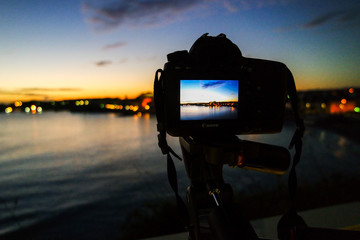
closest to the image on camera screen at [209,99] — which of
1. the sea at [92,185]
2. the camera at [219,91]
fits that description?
the camera at [219,91]

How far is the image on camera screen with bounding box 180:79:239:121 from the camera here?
87 cm

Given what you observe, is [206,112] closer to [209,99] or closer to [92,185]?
[209,99]

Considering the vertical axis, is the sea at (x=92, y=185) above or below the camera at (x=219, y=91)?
below

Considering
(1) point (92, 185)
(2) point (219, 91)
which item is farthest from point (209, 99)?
(1) point (92, 185)

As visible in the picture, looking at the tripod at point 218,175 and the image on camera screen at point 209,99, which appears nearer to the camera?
the tripod at point 218,175

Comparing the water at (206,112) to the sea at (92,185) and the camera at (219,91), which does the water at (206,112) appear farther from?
the sea at (92,185)

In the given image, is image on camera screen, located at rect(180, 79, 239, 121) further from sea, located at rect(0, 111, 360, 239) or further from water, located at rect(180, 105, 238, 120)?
sea, located at rect(0, 111, 360, 239)

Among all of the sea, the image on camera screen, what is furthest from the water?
the sea

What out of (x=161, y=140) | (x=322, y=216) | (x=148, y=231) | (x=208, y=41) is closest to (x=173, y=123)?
(x=161, y=140)

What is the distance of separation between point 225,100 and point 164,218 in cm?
273

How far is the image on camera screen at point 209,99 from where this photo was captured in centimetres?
87

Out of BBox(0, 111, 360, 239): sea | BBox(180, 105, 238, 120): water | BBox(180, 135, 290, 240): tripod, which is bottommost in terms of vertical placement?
BBox(0, 111, 360, 239): sea

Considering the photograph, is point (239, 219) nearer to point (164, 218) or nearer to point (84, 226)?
point (164, 218)

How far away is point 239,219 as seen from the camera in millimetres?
683
